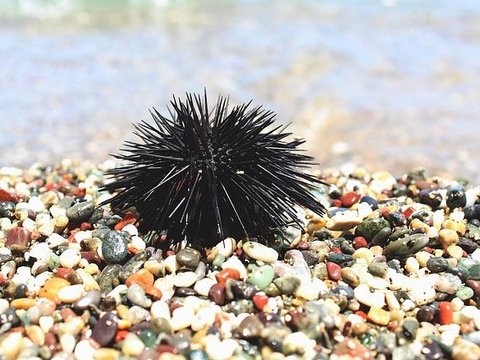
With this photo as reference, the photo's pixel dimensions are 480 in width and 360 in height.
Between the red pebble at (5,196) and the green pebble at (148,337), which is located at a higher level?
the red pebble at (5,196)

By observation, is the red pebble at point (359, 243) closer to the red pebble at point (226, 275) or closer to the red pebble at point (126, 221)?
the red pebble at point (226, 275)

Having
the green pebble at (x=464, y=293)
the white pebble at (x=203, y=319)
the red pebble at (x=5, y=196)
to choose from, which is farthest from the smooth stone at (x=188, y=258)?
the red pebble at (x=5, y=196)

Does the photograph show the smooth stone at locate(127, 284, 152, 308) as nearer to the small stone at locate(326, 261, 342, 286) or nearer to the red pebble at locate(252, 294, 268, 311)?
the red pebble at locate(252, 294, 268, 311)

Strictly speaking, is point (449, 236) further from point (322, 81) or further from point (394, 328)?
point (322, 81)

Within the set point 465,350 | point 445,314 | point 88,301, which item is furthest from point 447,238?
point 88,301

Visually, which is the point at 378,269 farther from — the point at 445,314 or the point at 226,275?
the point at 226,275

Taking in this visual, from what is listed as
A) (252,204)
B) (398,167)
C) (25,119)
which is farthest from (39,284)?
(25,119)
